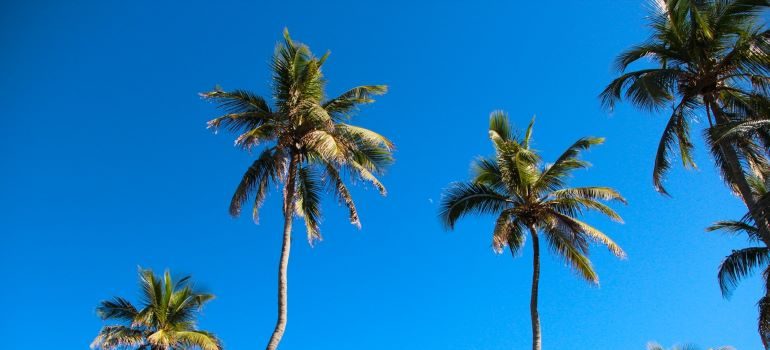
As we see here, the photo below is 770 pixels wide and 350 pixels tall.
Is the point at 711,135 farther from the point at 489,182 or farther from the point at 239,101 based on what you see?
the point at 239,101

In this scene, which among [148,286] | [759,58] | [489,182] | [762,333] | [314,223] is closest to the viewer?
[759,58]

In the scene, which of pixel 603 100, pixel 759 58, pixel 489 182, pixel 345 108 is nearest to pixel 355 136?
pixel 345 108

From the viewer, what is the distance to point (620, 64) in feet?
59.5

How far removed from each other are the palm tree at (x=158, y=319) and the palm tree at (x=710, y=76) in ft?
54.2

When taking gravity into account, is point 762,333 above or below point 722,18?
below

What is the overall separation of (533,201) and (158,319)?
15285 mm

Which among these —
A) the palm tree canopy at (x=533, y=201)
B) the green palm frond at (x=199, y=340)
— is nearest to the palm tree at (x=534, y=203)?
the palm tree canopy at (x=533, y=201)

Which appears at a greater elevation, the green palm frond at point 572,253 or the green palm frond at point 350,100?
the green palm frond at point 350,100

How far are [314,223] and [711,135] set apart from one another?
1090 cm

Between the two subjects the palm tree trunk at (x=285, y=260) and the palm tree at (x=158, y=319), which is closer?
the palm tree trunk at (x=285, y=260)

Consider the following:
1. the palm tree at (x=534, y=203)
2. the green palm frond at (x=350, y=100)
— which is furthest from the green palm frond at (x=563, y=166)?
the green palm frond at (x=350, y=100)

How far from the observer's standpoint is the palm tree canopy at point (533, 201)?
1906 cm

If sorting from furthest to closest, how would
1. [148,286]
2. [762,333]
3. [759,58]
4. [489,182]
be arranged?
[148,286] → [489,182] → [762,333] → [759,58]

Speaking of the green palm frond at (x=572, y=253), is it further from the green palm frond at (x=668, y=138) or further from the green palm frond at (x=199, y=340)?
the green palm frond at (x=199, y=340)
